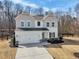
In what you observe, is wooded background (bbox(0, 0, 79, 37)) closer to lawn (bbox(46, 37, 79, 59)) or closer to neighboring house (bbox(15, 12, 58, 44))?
neighboring house (bbox(15, 12, 58, 44))

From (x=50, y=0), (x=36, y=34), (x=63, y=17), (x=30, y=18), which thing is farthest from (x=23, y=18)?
(x=63, y=17)

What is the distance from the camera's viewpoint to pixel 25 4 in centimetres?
5300

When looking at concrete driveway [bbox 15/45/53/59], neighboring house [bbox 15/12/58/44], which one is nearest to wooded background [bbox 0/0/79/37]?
neighboring house [bbox 15/12/58/44]

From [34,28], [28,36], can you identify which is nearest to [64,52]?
[28,36]

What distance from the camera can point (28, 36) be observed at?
2909cm

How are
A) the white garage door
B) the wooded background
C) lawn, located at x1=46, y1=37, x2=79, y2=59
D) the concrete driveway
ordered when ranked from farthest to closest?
the wooded background < the white garage door < lawn, located at x1=46, y1=37, x2=79, y2=59 < the concrete driveway

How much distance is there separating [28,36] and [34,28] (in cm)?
231

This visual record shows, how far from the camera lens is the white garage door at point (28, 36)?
92.8 ft

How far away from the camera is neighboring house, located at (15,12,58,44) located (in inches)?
1131

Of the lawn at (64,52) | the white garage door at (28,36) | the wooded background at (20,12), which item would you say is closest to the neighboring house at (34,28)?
the white garage door at (28,36)

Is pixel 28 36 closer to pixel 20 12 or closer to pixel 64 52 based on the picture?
pixel 64 52

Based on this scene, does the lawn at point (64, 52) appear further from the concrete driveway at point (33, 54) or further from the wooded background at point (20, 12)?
the wooded background at point (20, 12)

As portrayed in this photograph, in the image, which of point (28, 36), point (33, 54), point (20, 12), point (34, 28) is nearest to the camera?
point (33, 54)

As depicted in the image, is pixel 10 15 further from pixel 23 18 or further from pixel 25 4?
pixel 23 18
